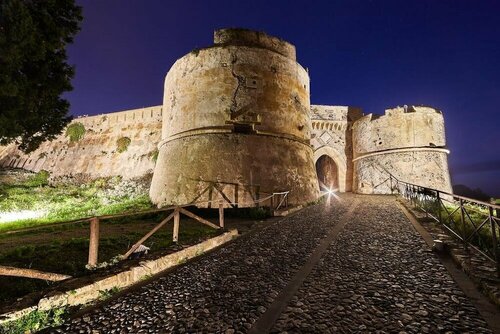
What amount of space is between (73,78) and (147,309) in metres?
7.42

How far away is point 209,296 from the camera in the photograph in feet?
10.9

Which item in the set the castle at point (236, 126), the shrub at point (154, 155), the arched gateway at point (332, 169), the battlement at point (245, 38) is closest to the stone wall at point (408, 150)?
the arched gateway at point (332, 169)

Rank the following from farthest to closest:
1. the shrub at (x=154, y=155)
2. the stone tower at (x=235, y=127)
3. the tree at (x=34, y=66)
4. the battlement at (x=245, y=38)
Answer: the shrub at (x=154, y=155) → the battlement at (x=245, y=38) → the stone tower at (x=235, y=127) → the tree at (x=34, y=66)

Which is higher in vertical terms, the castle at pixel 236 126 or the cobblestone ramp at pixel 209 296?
the castle at pixel 236 126

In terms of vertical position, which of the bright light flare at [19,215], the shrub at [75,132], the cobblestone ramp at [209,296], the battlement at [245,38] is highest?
the battlement at [245,38]

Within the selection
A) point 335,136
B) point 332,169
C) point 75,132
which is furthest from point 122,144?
point 332,169

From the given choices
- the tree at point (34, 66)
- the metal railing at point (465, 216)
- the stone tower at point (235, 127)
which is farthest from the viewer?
the stone tower at point (235, 127)

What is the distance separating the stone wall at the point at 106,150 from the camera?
22.8m

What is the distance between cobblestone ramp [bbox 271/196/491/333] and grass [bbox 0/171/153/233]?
34.4ft

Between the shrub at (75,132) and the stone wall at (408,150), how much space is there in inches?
1058

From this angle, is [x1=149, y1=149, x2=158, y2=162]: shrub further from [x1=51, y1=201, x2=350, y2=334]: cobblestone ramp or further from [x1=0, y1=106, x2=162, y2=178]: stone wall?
[x1=51, y1=201, x2=350, y2=334]: cobblestone ramp

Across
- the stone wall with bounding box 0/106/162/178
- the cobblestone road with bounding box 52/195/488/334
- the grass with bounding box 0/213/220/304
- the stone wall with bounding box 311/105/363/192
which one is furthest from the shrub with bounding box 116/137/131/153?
the cobblestone road with bounding box 52/195/488/334

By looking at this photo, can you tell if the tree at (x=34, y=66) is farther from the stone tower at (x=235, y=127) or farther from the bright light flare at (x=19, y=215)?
the bright light flare at (x=19, y=215)

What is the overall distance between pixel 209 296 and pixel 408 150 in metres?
20.8
